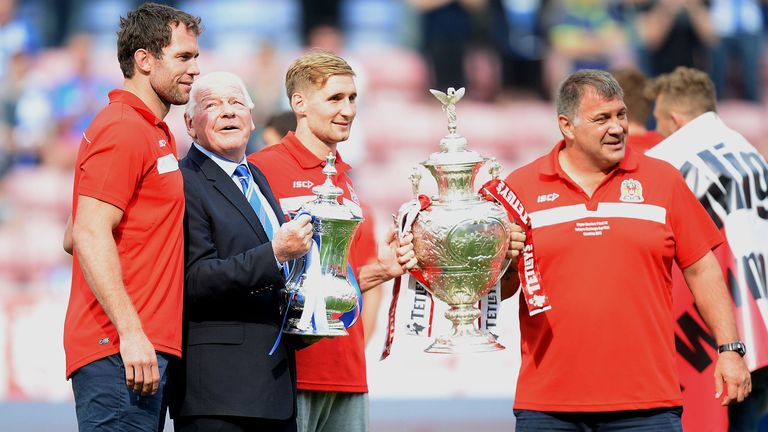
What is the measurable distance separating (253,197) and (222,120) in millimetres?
276

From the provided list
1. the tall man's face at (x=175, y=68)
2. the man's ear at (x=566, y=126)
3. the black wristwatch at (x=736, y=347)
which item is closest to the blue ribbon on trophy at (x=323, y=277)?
the tall man's face at (x=175, y=68)

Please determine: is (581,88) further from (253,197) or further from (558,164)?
(253,197)

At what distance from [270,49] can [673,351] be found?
610 centimetres

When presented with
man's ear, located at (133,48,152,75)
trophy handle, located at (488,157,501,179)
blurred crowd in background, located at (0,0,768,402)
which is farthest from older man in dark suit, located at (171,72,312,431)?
blurred crowd in background, located at (0,0,768,402)

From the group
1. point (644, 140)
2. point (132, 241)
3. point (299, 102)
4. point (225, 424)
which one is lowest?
point (225, 424)

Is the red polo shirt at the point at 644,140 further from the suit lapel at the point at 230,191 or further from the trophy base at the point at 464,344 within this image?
the suit lapel at the point at 230,191

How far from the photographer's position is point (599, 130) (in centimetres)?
439

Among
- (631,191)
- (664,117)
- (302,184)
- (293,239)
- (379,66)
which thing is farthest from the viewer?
(379,66)

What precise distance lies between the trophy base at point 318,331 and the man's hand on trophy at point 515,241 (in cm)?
65

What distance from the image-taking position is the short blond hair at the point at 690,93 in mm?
5672

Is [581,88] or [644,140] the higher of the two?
[644,140]

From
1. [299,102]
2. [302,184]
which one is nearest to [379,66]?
[299,102]

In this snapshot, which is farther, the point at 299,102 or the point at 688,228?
the point at 299,102

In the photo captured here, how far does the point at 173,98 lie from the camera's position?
13.1 ft
